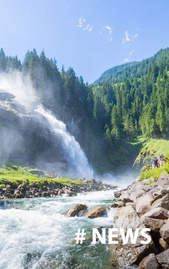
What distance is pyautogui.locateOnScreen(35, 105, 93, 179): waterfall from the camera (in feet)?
269

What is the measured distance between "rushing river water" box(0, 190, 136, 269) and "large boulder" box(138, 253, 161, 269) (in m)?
1.78

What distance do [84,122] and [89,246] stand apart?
107 metres

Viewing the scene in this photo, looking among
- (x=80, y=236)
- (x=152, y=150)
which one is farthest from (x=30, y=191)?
(x=152, y=150)

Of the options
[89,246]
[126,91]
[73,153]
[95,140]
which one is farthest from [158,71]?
[89,246]

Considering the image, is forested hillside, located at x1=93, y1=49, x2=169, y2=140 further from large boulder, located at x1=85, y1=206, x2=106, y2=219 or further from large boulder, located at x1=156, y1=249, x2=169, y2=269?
large boulder, located at x1=156, y1=249, x2=169, y2=269

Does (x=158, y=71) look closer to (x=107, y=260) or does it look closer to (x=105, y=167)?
(x=105, y=167)

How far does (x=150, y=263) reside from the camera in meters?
11.7

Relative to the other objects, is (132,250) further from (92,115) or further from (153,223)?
(92,115)

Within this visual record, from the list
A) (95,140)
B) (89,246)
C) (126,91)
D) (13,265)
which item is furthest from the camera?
(126,91)

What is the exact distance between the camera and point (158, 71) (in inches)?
7736

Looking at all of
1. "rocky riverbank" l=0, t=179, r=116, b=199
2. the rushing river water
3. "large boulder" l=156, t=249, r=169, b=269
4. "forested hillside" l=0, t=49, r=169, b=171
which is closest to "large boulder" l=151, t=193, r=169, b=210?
the rushing river water

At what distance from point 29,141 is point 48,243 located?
67.8m

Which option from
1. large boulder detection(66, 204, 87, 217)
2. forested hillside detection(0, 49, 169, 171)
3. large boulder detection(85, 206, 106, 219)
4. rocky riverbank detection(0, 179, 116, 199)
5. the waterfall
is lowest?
large boulder detection(85, 206, 106, 219)

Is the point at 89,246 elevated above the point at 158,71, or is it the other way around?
the point at 158,71
